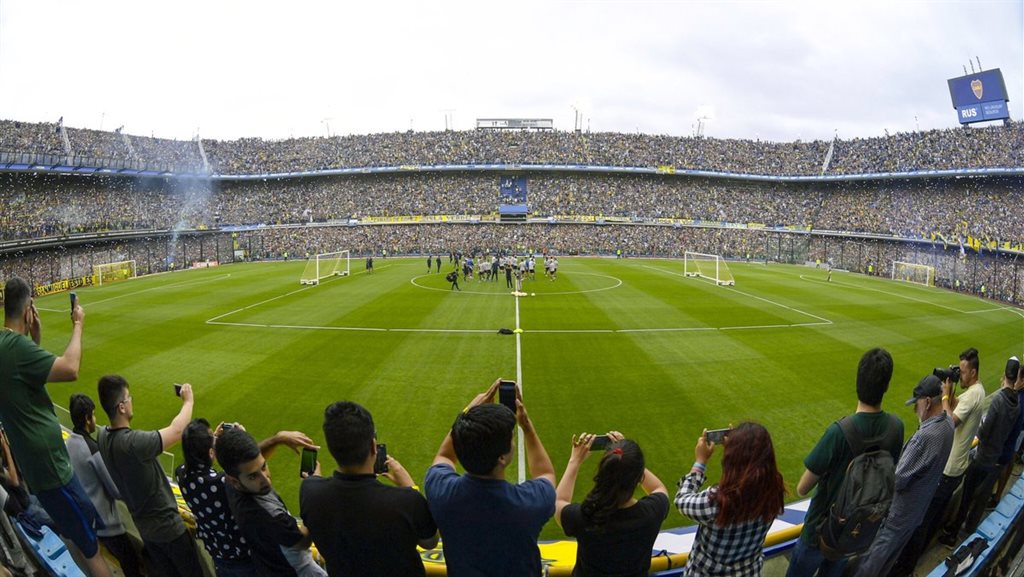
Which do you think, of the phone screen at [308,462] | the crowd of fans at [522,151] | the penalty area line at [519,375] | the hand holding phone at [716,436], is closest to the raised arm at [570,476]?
the penalty area line at [519,375]

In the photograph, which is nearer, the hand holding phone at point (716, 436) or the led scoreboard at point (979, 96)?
the hand holding phone at point (716, 436)

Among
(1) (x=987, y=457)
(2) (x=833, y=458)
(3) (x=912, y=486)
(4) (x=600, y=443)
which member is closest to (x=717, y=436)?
(4) (x=600, y=443)

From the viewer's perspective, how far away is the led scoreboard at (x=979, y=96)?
51.2 m

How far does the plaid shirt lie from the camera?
361 centimetres

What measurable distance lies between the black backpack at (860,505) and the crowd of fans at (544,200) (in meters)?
61.9

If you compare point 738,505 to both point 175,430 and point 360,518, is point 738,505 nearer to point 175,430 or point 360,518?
point 360,518

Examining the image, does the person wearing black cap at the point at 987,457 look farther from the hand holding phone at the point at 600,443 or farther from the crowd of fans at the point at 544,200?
the crowd of fans at the point at 544,200

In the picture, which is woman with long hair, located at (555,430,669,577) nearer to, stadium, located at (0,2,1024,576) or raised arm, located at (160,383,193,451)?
stadium, located at (0,2,1024,576)

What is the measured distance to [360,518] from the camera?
3.21m

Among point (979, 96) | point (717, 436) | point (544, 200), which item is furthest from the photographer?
point (544, 200)

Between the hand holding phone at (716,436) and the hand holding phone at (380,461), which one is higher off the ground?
the hand holding phone at (716,436)

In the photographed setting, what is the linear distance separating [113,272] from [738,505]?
54.4 m

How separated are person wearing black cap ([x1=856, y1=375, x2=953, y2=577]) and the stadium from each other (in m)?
0.29

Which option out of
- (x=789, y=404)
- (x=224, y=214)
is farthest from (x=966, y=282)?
(x=224, y=214)
